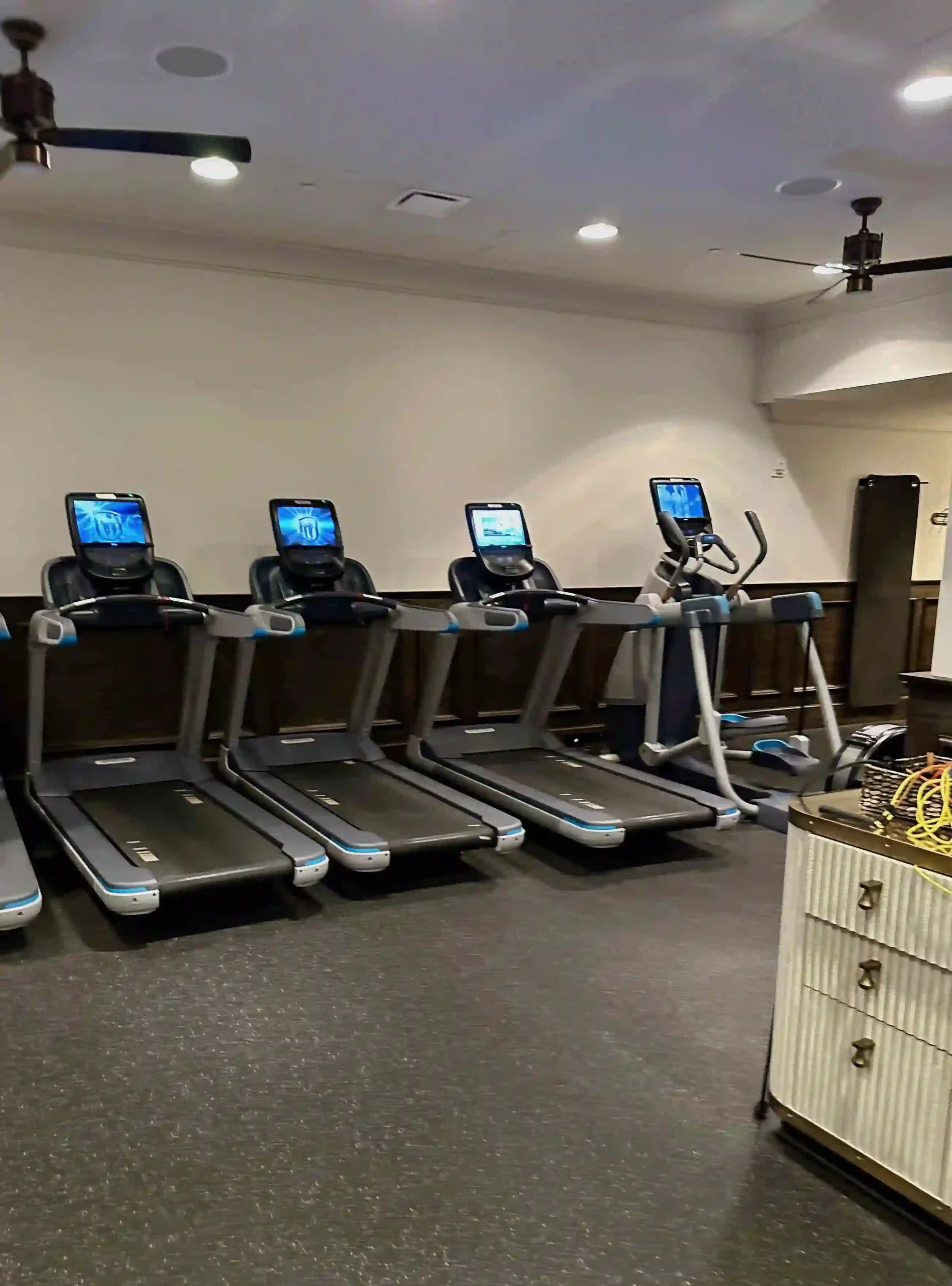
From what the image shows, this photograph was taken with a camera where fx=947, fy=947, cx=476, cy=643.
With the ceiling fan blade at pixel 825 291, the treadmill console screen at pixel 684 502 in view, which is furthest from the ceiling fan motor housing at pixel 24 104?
the ceiling fan blade at pixel 825 291

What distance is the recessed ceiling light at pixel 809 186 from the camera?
4098mm

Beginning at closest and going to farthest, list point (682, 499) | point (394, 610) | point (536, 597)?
point (394, 610) → point (536, 597) → point (682, 499)

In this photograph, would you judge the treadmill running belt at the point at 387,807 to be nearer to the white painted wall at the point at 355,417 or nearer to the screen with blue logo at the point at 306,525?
the screen with blue logo at the point at 306,525

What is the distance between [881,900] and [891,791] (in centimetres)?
28

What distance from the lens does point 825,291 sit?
534cm

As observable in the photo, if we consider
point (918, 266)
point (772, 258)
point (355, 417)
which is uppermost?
point (772, 258)

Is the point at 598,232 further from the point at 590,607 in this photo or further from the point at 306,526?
the point at 306,526

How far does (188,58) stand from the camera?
3.10 m

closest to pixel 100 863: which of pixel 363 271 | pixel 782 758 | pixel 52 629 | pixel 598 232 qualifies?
pixel 52 629

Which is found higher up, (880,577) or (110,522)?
(110,522)

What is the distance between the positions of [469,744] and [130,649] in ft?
6.40

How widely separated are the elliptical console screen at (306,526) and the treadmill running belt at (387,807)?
1.17m

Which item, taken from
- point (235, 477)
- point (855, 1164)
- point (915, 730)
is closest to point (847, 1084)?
point (855, 1164)

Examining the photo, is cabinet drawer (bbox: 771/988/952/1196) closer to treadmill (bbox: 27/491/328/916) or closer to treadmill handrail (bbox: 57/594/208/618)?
treadmill (bbox: 27/491/328/916)
